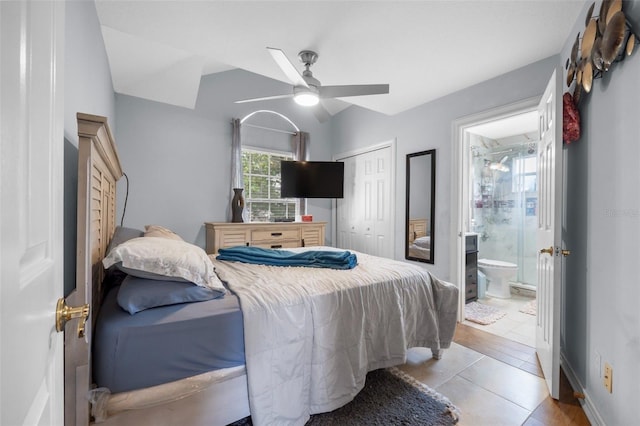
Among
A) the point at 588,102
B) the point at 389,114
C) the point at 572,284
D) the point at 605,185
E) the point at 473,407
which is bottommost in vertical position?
the point at 473,407

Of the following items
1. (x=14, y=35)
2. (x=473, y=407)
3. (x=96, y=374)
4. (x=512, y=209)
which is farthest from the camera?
(x=512, y=209)

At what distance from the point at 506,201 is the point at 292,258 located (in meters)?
3.95

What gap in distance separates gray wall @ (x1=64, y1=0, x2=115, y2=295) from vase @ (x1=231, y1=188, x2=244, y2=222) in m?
2.03

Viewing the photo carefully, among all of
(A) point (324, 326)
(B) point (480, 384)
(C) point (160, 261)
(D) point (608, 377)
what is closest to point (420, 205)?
(B) point (480, 384)

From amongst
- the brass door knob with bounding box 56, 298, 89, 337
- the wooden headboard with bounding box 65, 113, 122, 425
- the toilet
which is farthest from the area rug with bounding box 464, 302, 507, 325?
the brass door knob with bounding box 56, 298, 89, 337

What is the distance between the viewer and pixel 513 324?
2.99 m

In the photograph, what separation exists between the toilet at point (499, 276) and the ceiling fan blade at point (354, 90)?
300cm

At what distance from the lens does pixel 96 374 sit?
1119mm

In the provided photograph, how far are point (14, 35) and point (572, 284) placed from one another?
8.98 ft

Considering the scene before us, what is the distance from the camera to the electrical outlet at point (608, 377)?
4.53 feet

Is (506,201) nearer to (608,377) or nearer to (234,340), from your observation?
(608,377)

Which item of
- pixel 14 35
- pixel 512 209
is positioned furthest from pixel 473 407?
pixel 512 209

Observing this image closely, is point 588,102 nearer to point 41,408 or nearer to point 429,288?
point 429,288

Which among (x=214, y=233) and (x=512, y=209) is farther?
(x=512, y=209)
